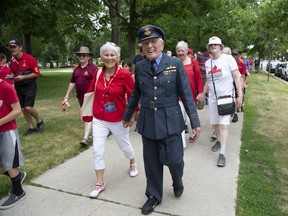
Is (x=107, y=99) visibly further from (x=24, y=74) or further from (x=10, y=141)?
(x=24, y=74)

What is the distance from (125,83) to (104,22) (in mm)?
9985

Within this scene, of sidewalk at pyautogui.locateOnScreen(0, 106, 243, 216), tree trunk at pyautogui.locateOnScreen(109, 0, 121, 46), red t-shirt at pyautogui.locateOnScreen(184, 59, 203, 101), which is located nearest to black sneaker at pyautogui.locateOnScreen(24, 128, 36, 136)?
sidewalk at pyautogui.locateOnScreen(0, 106, 243, 216)

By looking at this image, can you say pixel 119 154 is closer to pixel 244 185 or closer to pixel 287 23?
pixel 244 185

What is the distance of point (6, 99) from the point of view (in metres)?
3.47

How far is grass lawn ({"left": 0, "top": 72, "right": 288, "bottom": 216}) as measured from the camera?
3.83 m

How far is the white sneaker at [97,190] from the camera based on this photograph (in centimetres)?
384

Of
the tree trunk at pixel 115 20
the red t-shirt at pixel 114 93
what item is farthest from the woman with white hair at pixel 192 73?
the tree trunk at pixel 115 20

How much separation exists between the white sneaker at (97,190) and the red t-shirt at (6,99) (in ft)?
3.95

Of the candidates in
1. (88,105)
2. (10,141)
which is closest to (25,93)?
(88,105)

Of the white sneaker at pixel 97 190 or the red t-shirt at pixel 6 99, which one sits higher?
the red t-shirt at pixel 6 99

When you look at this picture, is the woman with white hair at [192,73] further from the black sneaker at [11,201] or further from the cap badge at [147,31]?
the black sneaker at [11,201]

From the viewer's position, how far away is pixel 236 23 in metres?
24.3

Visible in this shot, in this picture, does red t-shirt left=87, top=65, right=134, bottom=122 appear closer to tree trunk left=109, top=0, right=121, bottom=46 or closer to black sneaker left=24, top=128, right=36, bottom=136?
black sneaker left=24, top=128, right=36, bottom=136

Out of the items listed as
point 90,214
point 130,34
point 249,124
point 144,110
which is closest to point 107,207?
point 90,214
